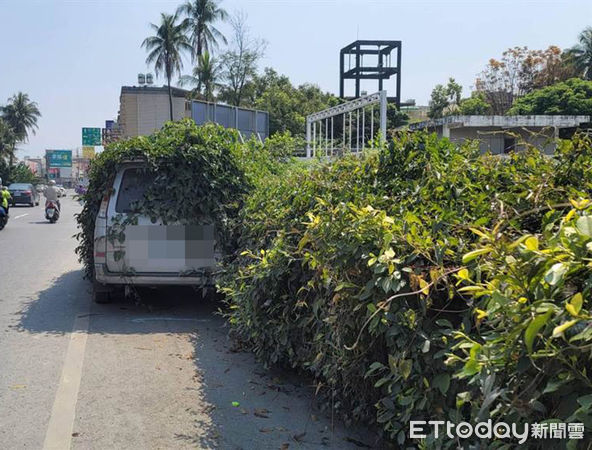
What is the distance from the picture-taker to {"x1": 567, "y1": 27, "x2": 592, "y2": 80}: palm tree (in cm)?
5128

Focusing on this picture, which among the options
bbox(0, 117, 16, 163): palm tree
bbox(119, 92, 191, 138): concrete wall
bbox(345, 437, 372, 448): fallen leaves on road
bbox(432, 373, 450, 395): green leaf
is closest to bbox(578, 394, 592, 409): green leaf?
bbox(432, 373, 450, 395): green leaf

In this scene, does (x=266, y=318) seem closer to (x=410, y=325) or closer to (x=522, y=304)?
(x=410, y=325)

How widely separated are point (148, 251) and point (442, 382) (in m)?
5.14

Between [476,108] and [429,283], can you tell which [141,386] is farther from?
[476,108]

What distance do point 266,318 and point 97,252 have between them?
322 cm

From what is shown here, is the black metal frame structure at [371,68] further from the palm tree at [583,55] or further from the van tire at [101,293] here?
the van tire at [101,293]

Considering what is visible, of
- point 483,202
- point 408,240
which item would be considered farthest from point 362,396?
point 483,202

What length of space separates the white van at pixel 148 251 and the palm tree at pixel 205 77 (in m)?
37.8

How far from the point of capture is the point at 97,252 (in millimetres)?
7031

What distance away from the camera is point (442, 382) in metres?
2.61

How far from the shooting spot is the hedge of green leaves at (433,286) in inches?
77.6

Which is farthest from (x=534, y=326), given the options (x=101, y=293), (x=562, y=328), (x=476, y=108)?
(x=476, y=108)

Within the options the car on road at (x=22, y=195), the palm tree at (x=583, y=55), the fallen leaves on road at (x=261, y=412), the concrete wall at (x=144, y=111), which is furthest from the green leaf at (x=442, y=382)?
the palm tree at (x=583, y=55)

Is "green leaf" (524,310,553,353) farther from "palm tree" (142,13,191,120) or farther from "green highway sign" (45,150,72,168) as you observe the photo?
"green highway sign" (45,150,72,168)
